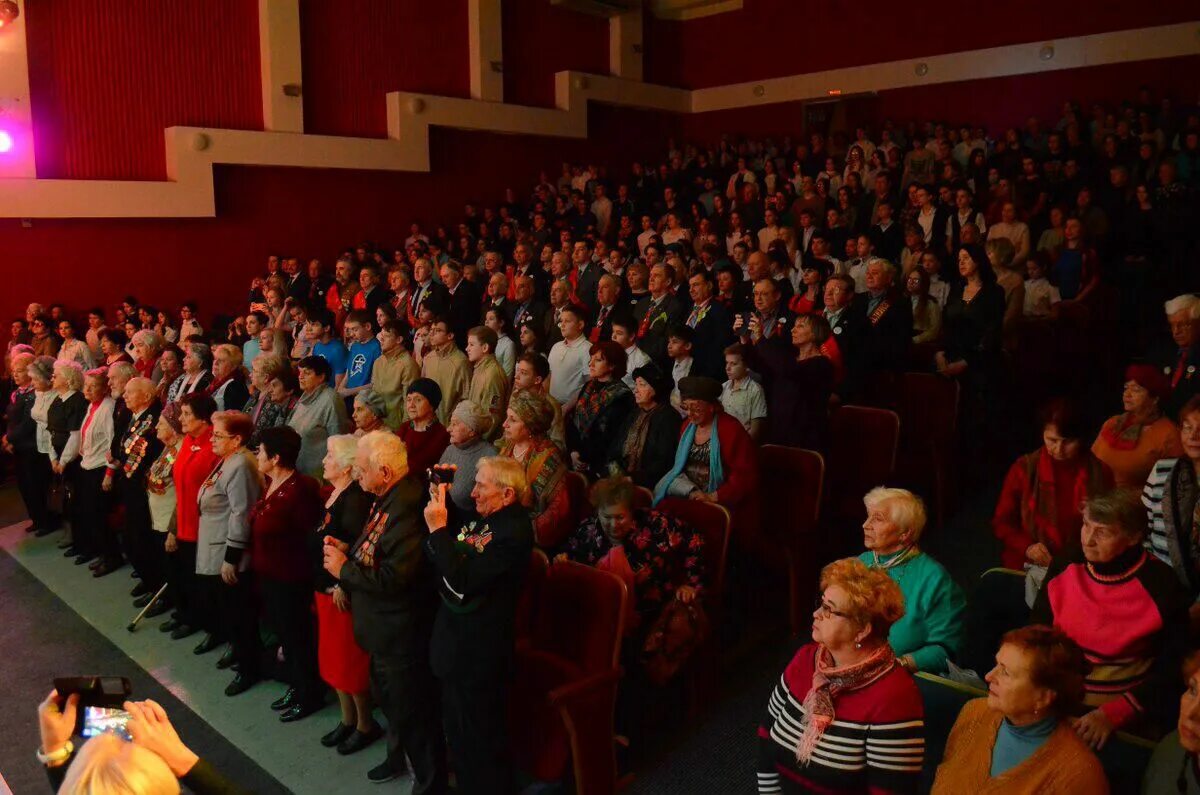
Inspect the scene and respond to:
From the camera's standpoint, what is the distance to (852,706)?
2031mm

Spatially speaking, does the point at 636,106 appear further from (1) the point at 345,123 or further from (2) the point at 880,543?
(2) the point at 880,543

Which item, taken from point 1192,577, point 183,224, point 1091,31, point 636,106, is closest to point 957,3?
point 1091,31

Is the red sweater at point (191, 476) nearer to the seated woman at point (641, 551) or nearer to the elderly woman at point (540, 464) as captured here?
the elderly woman at point (540, 464)

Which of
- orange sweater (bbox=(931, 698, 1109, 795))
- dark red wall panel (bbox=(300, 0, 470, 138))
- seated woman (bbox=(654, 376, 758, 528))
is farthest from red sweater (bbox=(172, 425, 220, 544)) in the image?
dark red wall panel (bbox=(300, 0, 470, 138))

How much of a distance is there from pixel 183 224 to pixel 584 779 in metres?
8.90

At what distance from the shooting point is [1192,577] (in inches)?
106

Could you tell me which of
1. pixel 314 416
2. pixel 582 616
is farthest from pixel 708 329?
pixel 582 616

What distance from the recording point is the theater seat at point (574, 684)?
283cm

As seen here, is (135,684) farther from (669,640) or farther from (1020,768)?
(1020,768)

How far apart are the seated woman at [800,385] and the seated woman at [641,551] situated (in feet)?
4.16

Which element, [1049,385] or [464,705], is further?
[1049,385]

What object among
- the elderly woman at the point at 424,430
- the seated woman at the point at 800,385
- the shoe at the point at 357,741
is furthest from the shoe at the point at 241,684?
the seated woman at the point at 800,385

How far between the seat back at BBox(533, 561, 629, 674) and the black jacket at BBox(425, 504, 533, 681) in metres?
0.31

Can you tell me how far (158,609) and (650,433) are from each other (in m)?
2.79
